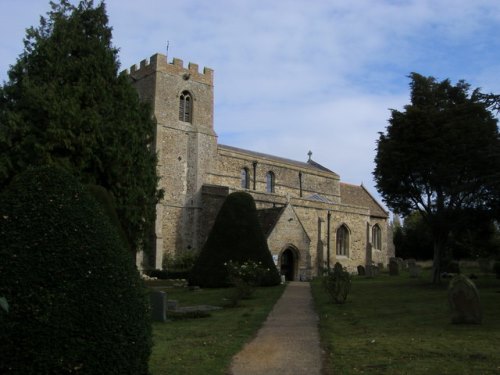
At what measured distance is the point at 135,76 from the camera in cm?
3834

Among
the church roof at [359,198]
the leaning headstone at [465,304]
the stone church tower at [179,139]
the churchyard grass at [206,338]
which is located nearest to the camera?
the churchyard grass at [206,338]

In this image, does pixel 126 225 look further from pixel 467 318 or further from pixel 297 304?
pixel 467 318

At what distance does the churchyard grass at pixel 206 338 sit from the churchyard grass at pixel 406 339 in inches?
61.9

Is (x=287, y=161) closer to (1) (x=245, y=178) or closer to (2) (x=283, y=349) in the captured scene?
(1) (x=245, y=178)

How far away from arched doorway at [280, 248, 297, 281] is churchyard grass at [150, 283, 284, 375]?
14.5 m

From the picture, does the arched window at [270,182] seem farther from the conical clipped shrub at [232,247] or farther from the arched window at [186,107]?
the conical clipped shrub at [232,247]

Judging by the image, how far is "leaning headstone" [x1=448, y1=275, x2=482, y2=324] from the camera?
35.2 ft

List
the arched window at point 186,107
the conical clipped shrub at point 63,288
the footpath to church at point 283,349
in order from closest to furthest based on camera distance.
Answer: the conical clipped shrub at point 63,288 < the footpath to church at point 283,349 < the arched window at point 186,107

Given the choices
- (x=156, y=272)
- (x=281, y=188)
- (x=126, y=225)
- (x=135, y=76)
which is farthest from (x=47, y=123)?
(x=281, y=188)

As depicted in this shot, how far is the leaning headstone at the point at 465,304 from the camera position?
35.2ft

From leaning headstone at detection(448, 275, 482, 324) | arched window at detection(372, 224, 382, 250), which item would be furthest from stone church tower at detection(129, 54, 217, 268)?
leaning headstone at detection(448, 275, 482, 324)

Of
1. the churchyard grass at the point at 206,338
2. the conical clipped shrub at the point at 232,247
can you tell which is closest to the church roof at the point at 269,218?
the conical clipped shrub at the point at 232,247

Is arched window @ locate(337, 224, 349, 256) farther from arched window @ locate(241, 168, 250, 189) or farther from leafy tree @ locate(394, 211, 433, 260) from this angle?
leafy tree @ locate(394, 211, 433, 260)

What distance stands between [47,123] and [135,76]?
61.8 ft
